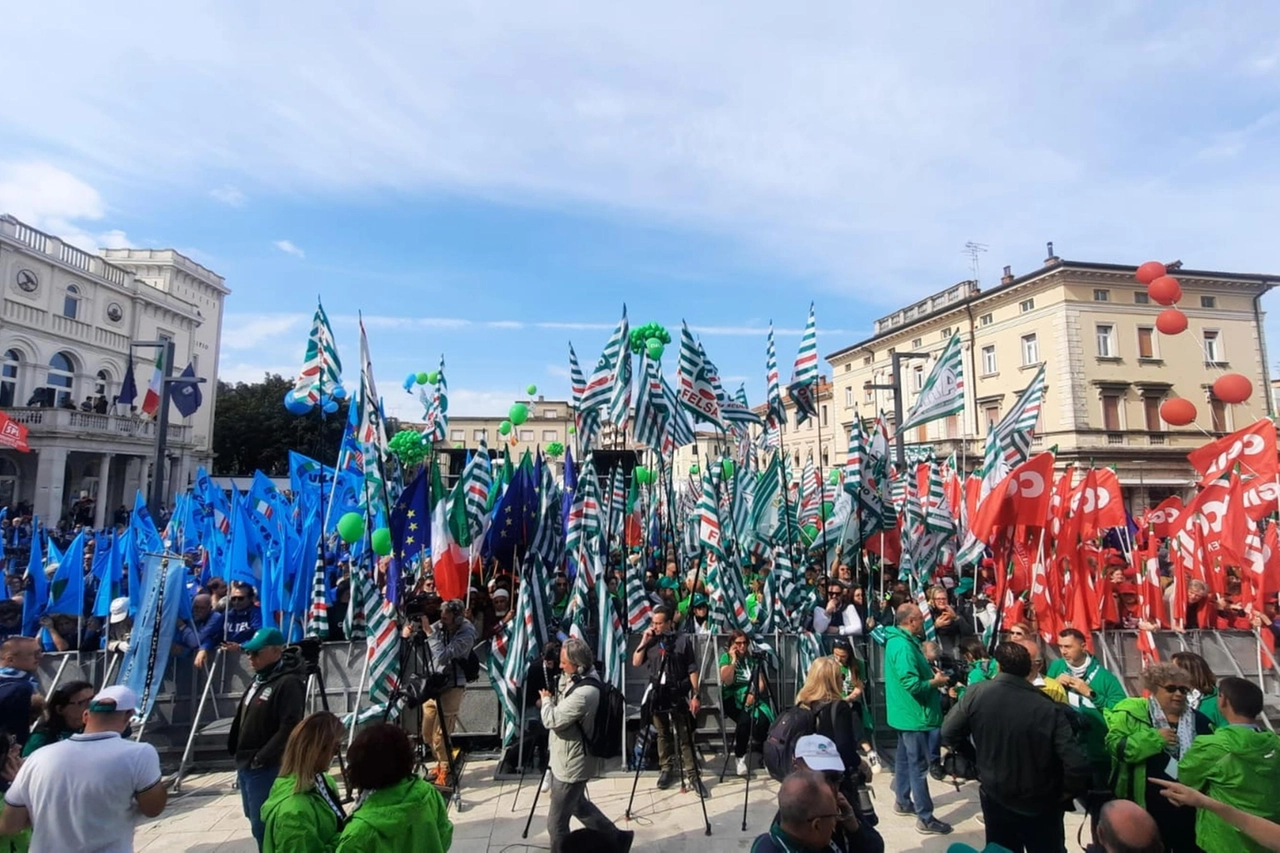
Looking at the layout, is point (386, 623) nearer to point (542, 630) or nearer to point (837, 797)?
point (542, 630)

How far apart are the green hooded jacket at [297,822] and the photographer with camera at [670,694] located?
3.67 metres

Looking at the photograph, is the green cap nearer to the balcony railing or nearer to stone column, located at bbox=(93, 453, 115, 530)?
the balcony railing

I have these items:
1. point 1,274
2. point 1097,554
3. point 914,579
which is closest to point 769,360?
point 914,579

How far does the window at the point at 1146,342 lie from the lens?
35.2m

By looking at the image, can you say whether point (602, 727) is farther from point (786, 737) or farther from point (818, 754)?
point (818, 754)

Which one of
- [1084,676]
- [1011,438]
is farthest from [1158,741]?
[1011,438]

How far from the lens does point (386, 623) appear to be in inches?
284

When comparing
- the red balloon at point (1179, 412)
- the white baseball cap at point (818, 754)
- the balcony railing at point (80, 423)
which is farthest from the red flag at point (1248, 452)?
the balcony railing at point (80, 423)

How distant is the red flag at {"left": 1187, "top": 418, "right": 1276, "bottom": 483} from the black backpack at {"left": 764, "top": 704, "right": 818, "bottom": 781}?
6.96 m

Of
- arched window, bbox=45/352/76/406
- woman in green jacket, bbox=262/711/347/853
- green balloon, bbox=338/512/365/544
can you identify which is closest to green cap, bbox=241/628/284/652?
woman in green jacket, bbox=262/711/347/853

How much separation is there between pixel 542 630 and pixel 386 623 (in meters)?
1.57

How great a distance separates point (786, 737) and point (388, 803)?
2502mm

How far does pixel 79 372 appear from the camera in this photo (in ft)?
120

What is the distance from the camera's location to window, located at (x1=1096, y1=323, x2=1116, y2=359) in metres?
34.8
